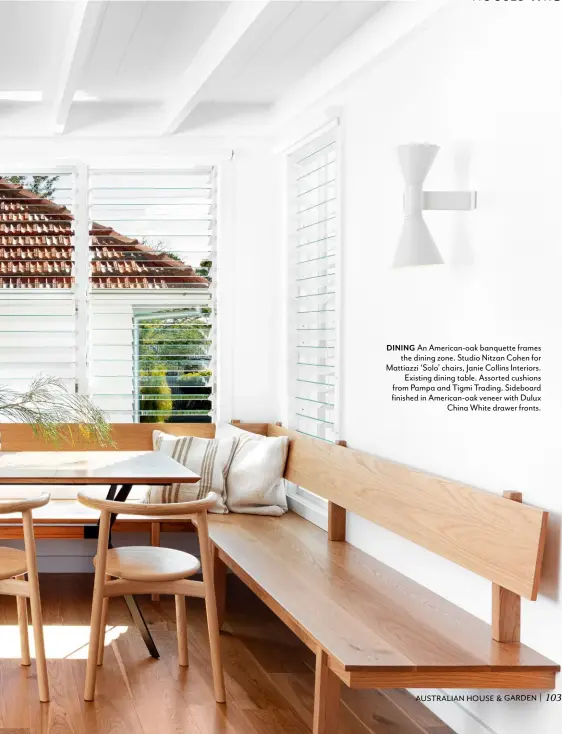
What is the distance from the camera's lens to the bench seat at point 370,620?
8.41 ft

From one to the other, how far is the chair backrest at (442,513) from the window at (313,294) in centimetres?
44

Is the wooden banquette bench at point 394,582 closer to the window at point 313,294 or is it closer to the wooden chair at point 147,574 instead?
the wooden chair at point 147,574

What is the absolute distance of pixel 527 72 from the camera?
2.77 meters

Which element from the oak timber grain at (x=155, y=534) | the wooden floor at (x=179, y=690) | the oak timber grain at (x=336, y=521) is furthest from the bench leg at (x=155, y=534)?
the oak timber grain at (x=336, y=521)

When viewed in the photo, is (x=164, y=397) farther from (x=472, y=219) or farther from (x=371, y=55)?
(x=472, y=219)

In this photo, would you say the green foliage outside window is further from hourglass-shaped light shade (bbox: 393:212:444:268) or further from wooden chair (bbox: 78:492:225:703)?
hourglass-shaped light shade (bbox: 393:212:444:268)

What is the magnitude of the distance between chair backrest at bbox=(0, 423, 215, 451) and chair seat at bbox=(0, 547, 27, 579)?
181cm

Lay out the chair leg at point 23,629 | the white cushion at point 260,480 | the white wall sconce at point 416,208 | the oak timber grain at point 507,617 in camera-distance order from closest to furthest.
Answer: the oak timber grain at point 507,617
the white wall sconce at point 416,208
the chair leg at point 23,629
the white cushion at point 260,480

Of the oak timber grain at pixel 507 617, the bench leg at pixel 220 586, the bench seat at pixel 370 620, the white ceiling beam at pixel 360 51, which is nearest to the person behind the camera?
the bench seat at pixel 370 620

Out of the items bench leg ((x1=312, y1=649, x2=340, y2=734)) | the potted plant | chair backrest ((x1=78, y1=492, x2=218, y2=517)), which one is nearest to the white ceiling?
the potted plant

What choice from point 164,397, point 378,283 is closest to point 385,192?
point 378,283

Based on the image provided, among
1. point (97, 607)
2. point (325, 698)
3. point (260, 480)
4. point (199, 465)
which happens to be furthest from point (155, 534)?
point (325, 698)

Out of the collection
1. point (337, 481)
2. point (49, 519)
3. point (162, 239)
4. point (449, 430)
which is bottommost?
point (49, 519)

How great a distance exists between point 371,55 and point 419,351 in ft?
4.26
